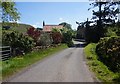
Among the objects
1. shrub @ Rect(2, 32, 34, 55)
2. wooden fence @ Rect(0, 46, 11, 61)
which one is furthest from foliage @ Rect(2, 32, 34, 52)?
wooden fence @ Rect(0, 46, 11, 61)

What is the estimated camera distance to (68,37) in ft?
276

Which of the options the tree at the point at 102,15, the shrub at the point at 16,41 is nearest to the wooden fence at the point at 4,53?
the shrub at the point at 16,41

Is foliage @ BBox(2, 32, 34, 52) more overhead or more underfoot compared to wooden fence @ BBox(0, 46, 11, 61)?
more overhead

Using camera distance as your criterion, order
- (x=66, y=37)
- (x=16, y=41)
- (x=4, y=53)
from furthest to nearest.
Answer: (x=66, y=37)
(x=16, y=41)
(x=4, y=53)

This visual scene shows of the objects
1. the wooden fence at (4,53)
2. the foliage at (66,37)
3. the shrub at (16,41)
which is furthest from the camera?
the foliage at (66,37)

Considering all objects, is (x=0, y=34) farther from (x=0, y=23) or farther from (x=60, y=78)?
(x=60, y=78)

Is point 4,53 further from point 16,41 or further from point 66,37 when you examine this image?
point 66,37

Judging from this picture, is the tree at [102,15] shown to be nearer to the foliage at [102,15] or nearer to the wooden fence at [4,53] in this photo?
the foliage at [102,15]

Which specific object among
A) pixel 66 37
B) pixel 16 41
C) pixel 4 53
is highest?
pixel 16 41

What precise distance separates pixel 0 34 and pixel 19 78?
50.1ft

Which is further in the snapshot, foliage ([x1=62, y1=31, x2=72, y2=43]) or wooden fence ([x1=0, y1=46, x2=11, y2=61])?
foliage ([x1=62, y1=31, x2=72, y2=43])

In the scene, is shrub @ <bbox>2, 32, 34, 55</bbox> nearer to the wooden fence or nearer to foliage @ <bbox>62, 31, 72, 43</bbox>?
the wooden fence

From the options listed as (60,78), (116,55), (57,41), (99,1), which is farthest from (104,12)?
(60,78)

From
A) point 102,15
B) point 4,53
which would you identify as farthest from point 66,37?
point 4,53
